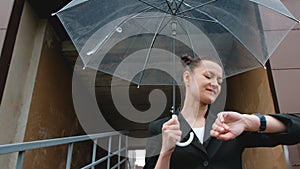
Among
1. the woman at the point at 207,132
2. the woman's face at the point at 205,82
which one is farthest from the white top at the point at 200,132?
the woman's face at the point at 205,82

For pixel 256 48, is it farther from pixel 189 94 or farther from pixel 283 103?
pixel 189 94

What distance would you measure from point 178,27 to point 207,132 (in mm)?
843

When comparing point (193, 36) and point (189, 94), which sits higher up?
point (193, 36)

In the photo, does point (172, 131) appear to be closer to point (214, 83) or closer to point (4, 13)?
point (214, 83)

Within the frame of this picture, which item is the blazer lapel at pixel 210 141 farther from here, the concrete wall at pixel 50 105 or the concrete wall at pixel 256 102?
the concrete wall at pixel 50 105

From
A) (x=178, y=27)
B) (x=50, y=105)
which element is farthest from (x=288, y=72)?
(x=50, y=105)

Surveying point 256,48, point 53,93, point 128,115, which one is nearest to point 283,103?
point 256,48

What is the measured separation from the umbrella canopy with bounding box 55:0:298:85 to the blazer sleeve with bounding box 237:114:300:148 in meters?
0.56

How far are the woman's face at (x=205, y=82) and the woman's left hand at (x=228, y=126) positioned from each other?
0.78 feet

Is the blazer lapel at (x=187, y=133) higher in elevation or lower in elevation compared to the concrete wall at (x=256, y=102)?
lower

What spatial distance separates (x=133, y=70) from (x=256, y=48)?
Answer: 0.86 meters

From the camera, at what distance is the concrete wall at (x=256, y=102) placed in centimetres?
220

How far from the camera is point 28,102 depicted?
9.45 ft

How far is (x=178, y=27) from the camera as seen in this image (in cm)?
180
